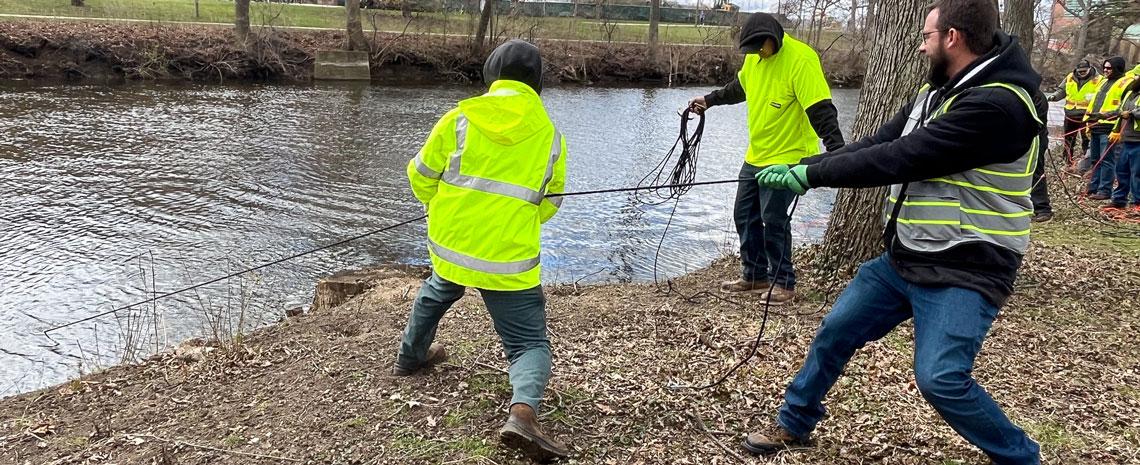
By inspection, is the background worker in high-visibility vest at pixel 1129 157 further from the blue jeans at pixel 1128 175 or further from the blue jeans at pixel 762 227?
the blue jeans at pixel 762 227

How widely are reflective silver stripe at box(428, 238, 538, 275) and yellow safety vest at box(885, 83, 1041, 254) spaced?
1.57 m

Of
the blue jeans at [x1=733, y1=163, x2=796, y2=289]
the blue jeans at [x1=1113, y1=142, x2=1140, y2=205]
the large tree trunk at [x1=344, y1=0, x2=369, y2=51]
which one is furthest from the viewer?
the large tree trunk at [x1=344, y1=0, x2=369, y2=51]

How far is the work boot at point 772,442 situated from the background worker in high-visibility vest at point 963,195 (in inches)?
28.2

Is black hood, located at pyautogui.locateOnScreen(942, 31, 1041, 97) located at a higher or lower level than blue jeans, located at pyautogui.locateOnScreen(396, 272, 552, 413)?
higher

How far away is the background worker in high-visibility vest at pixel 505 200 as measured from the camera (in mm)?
3268

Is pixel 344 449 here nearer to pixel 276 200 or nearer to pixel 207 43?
pixel 276 200

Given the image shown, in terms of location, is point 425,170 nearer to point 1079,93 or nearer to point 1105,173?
→ point 1105,173

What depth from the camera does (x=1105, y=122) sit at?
10.8 meters

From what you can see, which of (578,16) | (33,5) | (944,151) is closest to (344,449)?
(944,151)

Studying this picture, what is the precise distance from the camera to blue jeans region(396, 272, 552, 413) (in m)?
3.40

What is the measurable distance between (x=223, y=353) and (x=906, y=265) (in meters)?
3.96

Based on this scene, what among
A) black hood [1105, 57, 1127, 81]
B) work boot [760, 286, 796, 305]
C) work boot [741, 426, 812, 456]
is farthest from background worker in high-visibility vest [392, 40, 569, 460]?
black hood [1105, 57, 1127, 81]

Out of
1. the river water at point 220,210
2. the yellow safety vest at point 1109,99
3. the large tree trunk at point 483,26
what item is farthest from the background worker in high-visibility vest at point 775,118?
the large tree trunk at point 483,26

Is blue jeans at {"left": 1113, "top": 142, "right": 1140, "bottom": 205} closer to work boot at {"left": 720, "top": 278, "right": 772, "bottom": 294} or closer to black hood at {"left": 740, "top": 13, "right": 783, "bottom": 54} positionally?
work boot at {"left": 720, "top": 278, "right": 772, "bottom": 294}
